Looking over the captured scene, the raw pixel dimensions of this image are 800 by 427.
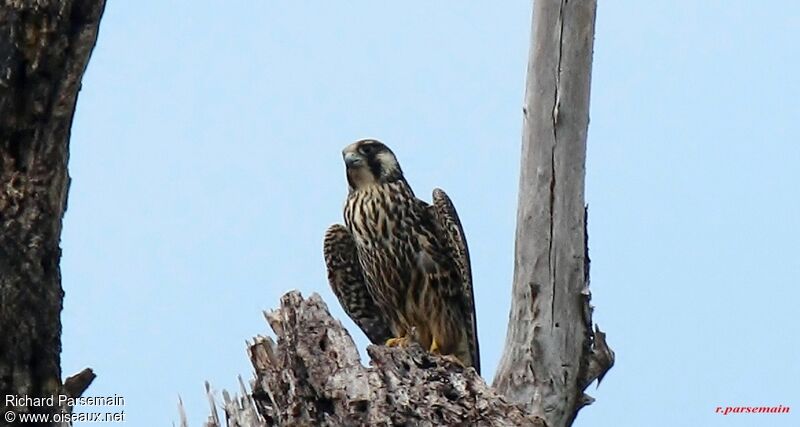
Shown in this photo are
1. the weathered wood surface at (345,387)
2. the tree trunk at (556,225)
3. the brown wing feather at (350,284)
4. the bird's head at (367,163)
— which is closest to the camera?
the weathered wood surface at (345,387)

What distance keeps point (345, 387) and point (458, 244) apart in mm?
2518

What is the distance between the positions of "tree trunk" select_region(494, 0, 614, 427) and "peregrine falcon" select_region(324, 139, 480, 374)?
1104 mm

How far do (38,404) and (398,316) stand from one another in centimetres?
316

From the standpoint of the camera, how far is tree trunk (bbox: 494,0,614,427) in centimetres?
549

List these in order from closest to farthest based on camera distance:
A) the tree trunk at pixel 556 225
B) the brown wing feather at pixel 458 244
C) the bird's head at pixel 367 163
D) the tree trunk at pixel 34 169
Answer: the tree trunk at pixel 34 169
the tree trunk at pixel 556 225
the brown wing feather at pixel 458 244
the bird's head at pixel 367 163

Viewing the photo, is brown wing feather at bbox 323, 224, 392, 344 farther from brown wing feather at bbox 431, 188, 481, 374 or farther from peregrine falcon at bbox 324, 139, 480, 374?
brown wing feather at bbox 431, 188, 481, 374

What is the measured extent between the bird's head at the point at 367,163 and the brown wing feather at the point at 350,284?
28 cm

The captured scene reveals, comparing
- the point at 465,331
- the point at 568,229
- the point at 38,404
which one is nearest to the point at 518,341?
the point at 568,229

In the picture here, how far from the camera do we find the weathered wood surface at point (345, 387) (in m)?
4.08

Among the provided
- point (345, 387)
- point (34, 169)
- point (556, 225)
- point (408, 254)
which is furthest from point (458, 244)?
point (34, 169)

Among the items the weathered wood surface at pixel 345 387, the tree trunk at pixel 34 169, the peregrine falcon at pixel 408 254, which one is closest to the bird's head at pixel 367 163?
the peregrine falcon at pixel 408 254

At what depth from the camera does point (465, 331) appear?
681cm

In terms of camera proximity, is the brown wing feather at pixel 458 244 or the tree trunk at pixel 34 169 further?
the brown wing feather at pixel 458 244

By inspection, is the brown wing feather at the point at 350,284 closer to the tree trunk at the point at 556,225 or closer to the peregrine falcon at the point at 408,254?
the peregrine falcon at the point at 408,254
